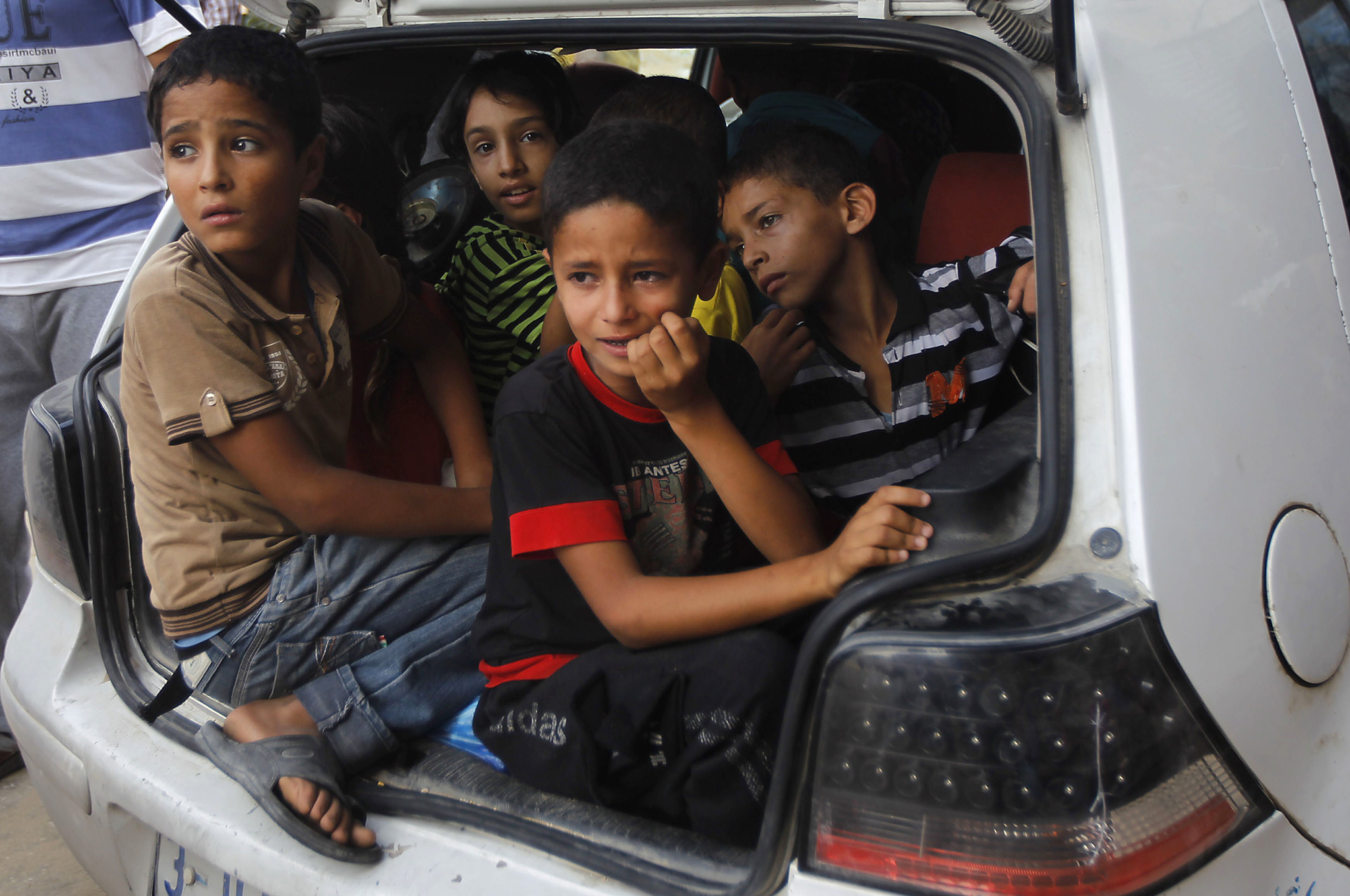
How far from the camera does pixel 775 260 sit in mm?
1896

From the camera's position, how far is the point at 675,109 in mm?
2379

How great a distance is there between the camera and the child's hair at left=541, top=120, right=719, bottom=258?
1406 mm

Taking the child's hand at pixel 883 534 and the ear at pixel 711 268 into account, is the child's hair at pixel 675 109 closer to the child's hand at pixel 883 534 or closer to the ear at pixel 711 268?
the ear at pixel 711 268

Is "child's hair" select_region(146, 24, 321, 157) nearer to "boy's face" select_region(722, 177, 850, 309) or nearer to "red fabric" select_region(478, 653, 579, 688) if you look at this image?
"boy's face" select_region(722, 177, 850, 309)

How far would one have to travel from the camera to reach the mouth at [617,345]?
1395mm

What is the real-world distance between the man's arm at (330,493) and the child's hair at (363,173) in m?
0.80

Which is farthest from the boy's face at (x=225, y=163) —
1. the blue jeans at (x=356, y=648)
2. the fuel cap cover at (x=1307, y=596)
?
the fuel cap cover at (x=1307, y=596)

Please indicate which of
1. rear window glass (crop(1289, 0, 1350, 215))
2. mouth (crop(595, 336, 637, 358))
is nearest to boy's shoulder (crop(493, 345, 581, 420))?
mouth (crop(595, 336, 637, 358))

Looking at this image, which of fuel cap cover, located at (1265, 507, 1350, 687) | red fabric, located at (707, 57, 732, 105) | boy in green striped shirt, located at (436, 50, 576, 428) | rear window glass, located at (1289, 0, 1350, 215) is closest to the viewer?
fuel cap cover, located at (1265, 507, 1350, 687)

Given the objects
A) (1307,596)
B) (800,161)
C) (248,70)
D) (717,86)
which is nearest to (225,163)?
(248,70)

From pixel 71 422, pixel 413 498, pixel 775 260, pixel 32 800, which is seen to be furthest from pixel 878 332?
pixel 32 800

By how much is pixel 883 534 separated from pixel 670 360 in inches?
14.3

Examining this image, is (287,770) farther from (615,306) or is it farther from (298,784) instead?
(615,306)

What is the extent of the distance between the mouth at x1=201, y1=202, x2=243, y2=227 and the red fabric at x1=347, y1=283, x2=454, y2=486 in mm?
475
